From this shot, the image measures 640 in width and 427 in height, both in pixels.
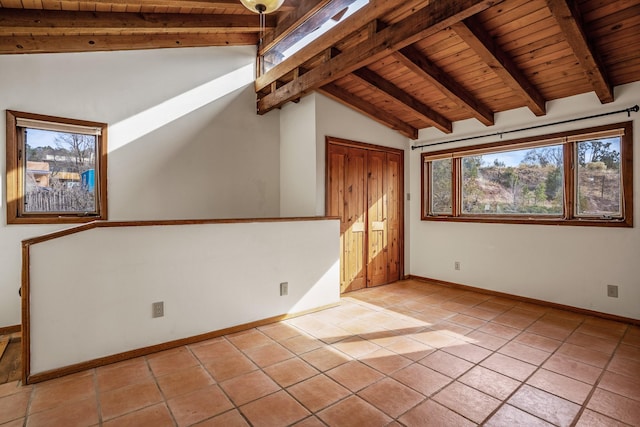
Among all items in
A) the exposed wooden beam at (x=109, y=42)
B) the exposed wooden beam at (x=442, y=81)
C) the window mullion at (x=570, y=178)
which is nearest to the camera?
the exposed wooden beam at (x=109, y=42)

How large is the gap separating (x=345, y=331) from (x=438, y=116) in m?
3.24

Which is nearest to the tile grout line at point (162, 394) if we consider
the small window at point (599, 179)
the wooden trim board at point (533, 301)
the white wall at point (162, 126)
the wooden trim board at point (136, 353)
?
the wooden trim board at point (136, 353)

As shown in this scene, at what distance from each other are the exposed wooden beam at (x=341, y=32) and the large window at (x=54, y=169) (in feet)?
6.65

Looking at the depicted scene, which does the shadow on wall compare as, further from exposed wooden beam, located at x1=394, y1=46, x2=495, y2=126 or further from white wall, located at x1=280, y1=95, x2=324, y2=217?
exposed wooden beam, located at x1=394, y1=46, x2=495, y2=126

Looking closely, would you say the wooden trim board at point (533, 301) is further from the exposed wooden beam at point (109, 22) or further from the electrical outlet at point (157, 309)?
the exposed wooden beam at point (109, 22)

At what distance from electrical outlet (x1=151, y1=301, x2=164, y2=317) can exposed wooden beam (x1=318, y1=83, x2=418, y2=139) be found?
120 inches

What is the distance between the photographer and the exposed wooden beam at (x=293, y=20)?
3402 millimetres

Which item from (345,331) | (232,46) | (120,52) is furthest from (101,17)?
(345,331)

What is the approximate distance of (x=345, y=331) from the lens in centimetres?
330

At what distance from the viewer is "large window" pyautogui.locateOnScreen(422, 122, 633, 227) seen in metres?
3.60

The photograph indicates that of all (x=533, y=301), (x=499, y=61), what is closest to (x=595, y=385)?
(x=533, y=301)

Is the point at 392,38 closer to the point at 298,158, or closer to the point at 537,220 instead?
the point at 298,158

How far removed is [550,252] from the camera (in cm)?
403

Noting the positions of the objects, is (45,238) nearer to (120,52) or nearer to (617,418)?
(120,52)
